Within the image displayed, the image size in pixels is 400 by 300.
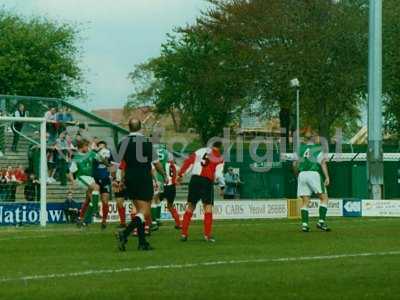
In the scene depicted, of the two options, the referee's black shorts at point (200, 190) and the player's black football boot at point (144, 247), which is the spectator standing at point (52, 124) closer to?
the referee's black shorts at point (200, 190)

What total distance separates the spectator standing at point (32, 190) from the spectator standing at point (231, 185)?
39.7 feet

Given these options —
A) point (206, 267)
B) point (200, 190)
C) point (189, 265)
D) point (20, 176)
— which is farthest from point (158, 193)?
point (206, 267)

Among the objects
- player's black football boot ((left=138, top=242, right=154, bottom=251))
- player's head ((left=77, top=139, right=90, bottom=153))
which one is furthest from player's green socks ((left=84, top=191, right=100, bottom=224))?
player's black football boot ((left=138, top=242, right=154, bottom=251))

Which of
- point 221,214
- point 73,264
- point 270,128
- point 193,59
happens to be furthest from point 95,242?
point 270,128

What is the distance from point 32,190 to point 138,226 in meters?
14.5

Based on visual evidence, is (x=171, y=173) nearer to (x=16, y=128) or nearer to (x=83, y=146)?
(x=83, y=146)

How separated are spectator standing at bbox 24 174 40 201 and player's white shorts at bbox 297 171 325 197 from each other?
32.1 ft

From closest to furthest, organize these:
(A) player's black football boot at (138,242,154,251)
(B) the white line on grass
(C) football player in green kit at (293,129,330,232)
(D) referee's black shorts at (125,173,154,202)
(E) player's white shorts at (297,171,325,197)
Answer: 1. (B) the white line on grass
2. (A) player's black football boot at (138,242,154,251)
3. (D) referee's black shorts at (125,173,154,202)
4. (C) football player in green kit at (293,129,330,232)
5. (E) player's white shorts at (297,171,325,197)

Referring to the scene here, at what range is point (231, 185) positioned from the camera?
44062 mm

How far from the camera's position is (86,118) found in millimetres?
46469

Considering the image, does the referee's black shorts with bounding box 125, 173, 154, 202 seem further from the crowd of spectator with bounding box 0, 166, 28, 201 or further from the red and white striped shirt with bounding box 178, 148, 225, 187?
the crowd of spectator with bounding box 0, 166, 28, 201

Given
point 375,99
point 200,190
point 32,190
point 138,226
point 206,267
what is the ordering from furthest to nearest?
point 375,99, point 32,190, point 200,190, point 138,226, point 206,267

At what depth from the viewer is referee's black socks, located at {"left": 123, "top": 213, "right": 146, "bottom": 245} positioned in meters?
18.4

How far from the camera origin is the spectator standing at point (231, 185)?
143 feet
